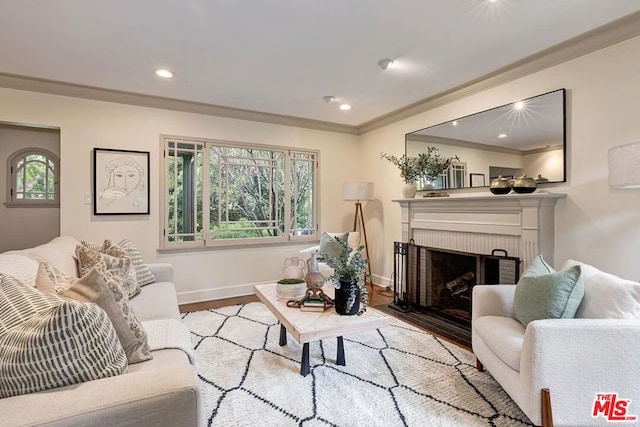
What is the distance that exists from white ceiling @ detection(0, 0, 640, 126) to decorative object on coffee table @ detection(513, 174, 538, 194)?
3.41ft

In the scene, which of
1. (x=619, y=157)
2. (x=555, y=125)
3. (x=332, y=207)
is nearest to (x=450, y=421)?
(x=619, y=157)

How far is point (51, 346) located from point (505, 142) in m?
3.43

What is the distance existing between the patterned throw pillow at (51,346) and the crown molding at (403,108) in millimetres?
3069

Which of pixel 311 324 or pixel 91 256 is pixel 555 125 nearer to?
pixel 311 324

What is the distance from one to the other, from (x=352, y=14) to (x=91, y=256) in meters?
2.58

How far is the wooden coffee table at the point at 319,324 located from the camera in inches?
75.0

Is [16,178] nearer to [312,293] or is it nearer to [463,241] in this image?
[312,293]

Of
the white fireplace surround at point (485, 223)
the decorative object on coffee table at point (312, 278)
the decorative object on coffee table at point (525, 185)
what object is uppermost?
the decorative object on coffee table at point (525, 185)

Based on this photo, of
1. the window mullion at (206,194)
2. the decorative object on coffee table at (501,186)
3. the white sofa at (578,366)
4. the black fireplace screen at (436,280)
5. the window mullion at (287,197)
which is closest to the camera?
the white sofa at (578,366)

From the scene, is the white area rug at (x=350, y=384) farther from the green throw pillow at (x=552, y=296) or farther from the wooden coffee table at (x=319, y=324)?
the green throw pillow at (x=552, y=296)

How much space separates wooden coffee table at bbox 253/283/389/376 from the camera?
6.25ft

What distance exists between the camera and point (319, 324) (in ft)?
6.51

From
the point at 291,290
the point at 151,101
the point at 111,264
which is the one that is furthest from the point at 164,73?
the point at 291,290

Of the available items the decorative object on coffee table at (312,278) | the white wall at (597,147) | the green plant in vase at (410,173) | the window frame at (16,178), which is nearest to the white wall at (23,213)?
the window frame at (16,178)
